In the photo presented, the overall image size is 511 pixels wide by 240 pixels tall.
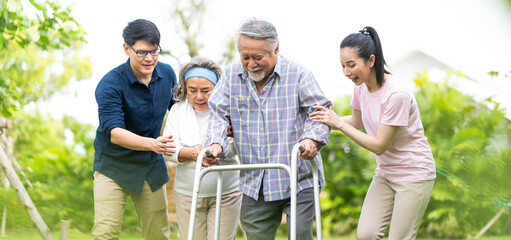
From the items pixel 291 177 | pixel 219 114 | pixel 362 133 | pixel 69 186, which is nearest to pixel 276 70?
pixel 219 114

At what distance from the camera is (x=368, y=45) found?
2787 millimetres

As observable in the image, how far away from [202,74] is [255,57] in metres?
0.60

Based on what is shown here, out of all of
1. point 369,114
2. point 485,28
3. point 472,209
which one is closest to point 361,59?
point 369,114

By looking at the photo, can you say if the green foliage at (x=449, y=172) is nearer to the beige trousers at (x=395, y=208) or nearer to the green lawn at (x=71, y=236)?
the green lawn at (x=71, y=236)

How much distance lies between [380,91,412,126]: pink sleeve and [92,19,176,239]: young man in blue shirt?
51.3 inches

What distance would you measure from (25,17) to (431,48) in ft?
28.1

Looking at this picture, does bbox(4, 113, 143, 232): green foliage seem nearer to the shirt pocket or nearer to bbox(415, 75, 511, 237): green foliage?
bbox(415, 75, 511, 237): green foliage

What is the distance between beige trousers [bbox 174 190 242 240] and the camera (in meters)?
3.18

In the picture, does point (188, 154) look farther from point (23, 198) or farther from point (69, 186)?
point (69, 186)

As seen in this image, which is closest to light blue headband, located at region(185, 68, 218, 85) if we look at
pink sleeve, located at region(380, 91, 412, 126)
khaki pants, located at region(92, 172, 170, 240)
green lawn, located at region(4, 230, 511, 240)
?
khaki pants, located at region(92, 172, 170, 240)

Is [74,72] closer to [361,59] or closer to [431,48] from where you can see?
[431,48]

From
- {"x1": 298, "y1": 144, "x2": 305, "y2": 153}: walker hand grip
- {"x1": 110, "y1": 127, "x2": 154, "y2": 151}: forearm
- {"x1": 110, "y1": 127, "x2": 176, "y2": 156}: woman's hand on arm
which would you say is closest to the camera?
{"x1": 298, "y1": 144, "x2": 305, "y2": 153}: walker hand grip

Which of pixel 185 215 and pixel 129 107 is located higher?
pixel 129 107

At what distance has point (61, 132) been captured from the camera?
40.8 ft
